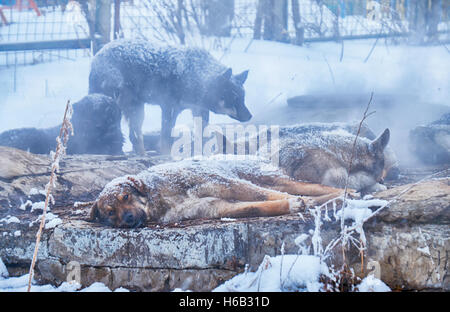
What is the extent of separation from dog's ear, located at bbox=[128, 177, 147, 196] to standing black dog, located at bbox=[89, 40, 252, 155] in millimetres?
1865

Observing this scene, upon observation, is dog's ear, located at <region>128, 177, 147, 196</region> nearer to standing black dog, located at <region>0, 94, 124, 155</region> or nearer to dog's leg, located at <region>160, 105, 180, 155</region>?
dog's leg, located at <region>160, 105, 180, 155</region>

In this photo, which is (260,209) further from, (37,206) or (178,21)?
(178,21)

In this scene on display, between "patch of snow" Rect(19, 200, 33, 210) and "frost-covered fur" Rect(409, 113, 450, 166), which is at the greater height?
"frost-covered fur" Rect(409, 113, 450, 166)

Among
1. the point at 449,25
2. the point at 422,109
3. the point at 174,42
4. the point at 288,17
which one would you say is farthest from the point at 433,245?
the point at 174,42

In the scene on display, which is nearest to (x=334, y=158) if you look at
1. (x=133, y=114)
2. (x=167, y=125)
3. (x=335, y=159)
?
(x=335, y=159)

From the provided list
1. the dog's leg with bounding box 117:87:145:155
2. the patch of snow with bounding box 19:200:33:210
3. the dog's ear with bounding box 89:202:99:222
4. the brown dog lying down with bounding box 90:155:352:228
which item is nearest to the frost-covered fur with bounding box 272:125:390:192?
the brown dog lying down with bounding box 90:155:352:228

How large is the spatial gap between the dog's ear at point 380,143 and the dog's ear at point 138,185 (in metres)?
1.73

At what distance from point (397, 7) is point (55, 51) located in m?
3.36

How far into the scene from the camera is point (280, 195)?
2426 mm

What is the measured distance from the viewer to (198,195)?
2471mm

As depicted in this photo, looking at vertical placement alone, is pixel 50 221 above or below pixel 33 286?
above

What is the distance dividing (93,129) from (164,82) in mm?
1069

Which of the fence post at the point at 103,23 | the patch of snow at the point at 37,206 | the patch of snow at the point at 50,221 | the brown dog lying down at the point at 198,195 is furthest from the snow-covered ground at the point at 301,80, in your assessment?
the patch of snow at the point at 50,221

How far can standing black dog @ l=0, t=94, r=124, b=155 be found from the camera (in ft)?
13.6
